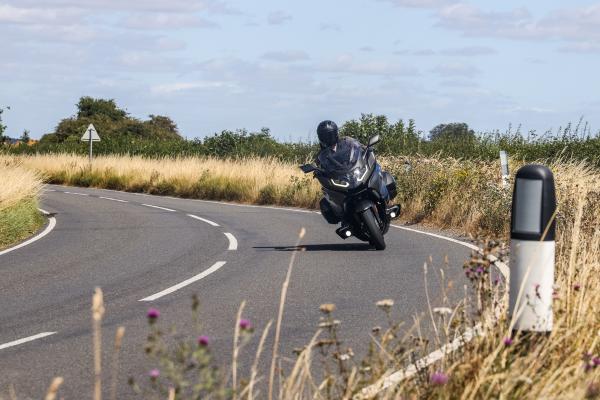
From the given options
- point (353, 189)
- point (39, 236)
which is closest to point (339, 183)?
point (353, 189)

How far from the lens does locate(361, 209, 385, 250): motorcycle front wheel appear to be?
13992 mm

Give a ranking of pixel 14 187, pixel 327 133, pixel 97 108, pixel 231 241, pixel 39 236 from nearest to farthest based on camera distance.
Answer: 1. pixel 327 133
2. pixel 231 241
3. pixel 39 236
4. pixel 14 187
5. pixel 97 108

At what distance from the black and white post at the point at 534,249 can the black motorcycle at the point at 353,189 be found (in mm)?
8623

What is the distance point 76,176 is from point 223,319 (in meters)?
37.9

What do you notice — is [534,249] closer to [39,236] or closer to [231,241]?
[231,241]

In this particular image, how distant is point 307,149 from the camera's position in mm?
40062

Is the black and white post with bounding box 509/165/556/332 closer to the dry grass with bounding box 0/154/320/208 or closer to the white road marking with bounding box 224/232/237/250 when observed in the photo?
the white road marking with bounding box 224/232/237/250

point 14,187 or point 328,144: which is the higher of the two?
point 328,144

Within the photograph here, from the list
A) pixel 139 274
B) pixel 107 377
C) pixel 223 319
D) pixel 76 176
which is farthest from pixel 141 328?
pixel 76 176

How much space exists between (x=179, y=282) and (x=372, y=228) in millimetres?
3495

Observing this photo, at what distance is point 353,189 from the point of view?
14141 millimetres

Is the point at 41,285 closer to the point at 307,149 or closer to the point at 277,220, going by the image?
the point at 277,220

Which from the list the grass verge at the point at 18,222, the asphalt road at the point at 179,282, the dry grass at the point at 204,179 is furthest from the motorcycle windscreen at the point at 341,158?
the dry grass at the point at 204,179

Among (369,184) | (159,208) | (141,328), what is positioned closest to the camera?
(141,328)
